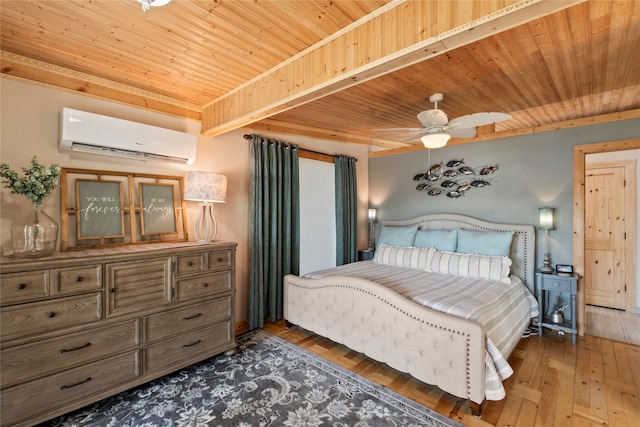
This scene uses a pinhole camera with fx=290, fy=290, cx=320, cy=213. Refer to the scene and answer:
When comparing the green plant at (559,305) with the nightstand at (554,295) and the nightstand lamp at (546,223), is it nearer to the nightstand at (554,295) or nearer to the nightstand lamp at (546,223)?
the nightstand at (554,295)

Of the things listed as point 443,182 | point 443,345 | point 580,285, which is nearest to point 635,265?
point 580,285

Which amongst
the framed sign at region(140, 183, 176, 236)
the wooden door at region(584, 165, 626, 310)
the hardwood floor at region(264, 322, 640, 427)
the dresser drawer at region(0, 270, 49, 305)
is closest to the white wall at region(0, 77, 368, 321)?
the framed sign at region(140, 183, 176, 236)

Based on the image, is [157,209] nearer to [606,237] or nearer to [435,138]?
[435,138]

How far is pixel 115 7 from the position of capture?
1670 mm

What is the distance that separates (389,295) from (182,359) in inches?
72.4

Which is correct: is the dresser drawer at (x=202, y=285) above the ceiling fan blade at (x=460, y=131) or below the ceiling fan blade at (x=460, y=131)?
below

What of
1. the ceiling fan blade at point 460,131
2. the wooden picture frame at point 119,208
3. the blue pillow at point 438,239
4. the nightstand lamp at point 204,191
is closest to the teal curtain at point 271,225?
the nightstand lamp at point 204,191

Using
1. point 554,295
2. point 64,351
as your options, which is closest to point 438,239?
A: point 554,295

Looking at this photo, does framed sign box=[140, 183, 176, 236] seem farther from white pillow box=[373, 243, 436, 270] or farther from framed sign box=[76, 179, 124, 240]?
white pillow box=[373, 243, 436, 270]

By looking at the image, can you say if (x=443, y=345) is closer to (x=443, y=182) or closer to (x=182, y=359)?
(x=182, y=359)

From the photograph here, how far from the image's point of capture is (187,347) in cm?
250

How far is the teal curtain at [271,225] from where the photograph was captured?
11.4 feet

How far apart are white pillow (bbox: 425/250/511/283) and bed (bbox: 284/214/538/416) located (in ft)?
0.04

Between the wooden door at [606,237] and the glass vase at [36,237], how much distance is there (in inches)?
234
